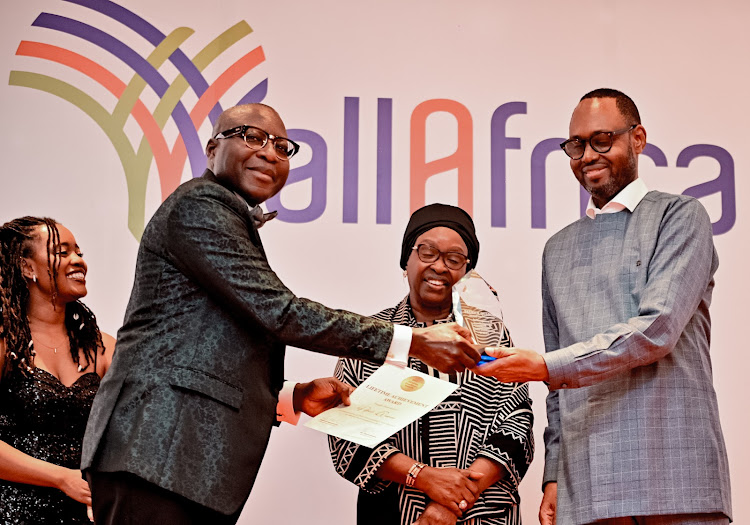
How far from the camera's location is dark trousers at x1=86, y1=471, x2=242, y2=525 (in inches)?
90.0

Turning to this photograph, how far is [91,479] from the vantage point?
2373 mm

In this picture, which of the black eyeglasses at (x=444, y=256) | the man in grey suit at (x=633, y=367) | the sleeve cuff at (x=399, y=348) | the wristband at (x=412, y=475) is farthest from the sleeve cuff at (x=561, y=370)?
the black eyeglasses at (x=444, y=256)

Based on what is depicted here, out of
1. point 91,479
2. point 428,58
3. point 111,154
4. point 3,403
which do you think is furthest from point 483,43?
point 91,479

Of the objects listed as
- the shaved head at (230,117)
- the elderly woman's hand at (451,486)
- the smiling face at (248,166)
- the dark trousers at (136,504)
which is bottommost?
the dark trousers at (136,504)

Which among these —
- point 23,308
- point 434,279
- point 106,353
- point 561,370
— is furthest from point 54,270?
point 561,370

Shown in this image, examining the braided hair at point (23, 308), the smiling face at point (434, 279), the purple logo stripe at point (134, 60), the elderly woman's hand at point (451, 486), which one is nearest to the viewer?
the elderly woman's hand at point (451, 486)

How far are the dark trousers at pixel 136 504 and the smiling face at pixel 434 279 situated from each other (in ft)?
5.09

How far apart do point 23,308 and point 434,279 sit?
1679 mm

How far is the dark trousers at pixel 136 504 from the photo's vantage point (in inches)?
90.0

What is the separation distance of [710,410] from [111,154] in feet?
10.3

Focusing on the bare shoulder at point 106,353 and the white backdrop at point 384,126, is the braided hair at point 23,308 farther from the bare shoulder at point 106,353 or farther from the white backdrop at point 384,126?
the white backdrop at point 384,126

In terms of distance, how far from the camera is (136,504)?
229 centimetres

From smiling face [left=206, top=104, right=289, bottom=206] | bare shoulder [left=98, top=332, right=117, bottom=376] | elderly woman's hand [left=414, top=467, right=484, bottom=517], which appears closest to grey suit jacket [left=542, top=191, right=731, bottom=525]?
elderly woman's hand [left=414, top=467, right=484, bottom=517]

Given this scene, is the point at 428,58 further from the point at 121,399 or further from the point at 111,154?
the point at 121,399
